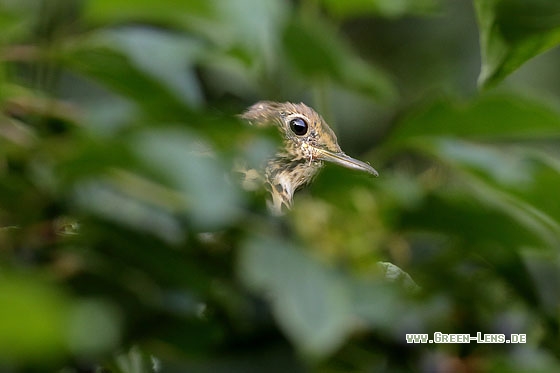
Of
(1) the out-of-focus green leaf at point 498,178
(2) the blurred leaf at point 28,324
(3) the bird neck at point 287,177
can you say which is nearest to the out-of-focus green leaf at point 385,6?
(1) the out-of-focus green leaf at point 498,178

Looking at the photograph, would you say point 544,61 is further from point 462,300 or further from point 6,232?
point 6,232

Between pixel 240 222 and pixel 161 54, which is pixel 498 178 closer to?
pixel 240 222

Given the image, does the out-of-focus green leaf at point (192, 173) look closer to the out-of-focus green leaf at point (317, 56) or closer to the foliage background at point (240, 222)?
the foliage background at point (240, 222)

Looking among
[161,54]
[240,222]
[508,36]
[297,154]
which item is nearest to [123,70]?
[161,54]

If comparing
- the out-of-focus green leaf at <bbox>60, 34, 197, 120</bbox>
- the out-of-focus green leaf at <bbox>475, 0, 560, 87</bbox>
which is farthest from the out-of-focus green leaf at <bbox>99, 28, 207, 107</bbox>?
the out-of-focus green leaf at <bbox>475, 0, 560, 87</bbox>

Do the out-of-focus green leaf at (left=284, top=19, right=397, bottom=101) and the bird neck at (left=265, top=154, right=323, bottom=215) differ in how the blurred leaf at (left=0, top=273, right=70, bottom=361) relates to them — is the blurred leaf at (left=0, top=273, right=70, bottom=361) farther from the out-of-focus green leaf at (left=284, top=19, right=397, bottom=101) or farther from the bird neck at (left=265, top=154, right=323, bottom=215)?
the out-of-focus green leaf at (left=284, top=19, right=397, bottom=101)

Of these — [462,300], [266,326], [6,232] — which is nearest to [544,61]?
[462,300]
